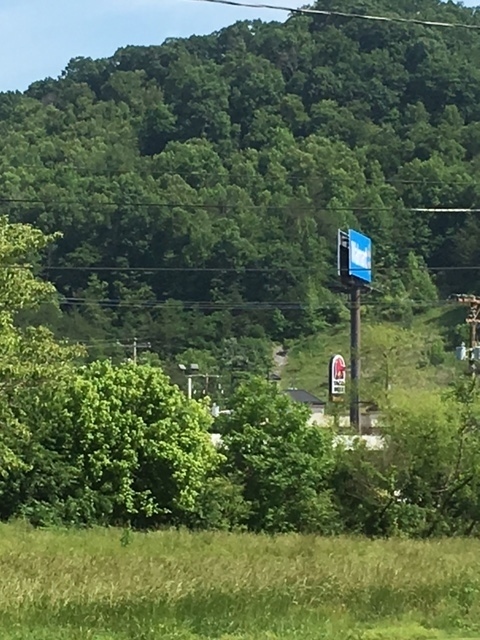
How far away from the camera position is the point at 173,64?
Result: 125 metres

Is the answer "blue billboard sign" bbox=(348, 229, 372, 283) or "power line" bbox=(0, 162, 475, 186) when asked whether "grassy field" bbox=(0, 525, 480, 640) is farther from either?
"power line" bbox=(0, 162, 475, 186)

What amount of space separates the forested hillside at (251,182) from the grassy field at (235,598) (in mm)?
53975

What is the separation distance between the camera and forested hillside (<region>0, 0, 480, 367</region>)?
8325 cm

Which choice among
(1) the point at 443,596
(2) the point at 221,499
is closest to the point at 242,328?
(2) the point at 221,499

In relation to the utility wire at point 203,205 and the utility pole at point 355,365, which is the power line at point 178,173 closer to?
the utility wire at point 203,205

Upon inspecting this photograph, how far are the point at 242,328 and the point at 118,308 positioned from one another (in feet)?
48.3

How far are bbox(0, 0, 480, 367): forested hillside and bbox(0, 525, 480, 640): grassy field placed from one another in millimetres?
53975

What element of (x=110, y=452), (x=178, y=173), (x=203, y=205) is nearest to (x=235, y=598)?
(x=110, y=452)

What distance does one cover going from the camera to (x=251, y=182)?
3723 inches

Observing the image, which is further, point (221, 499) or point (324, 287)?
point (324, 287)

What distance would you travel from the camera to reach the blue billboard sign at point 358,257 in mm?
60500

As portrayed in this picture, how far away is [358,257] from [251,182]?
3428 cm

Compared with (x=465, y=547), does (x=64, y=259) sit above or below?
above

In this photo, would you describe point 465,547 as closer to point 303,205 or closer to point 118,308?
point 118,308
